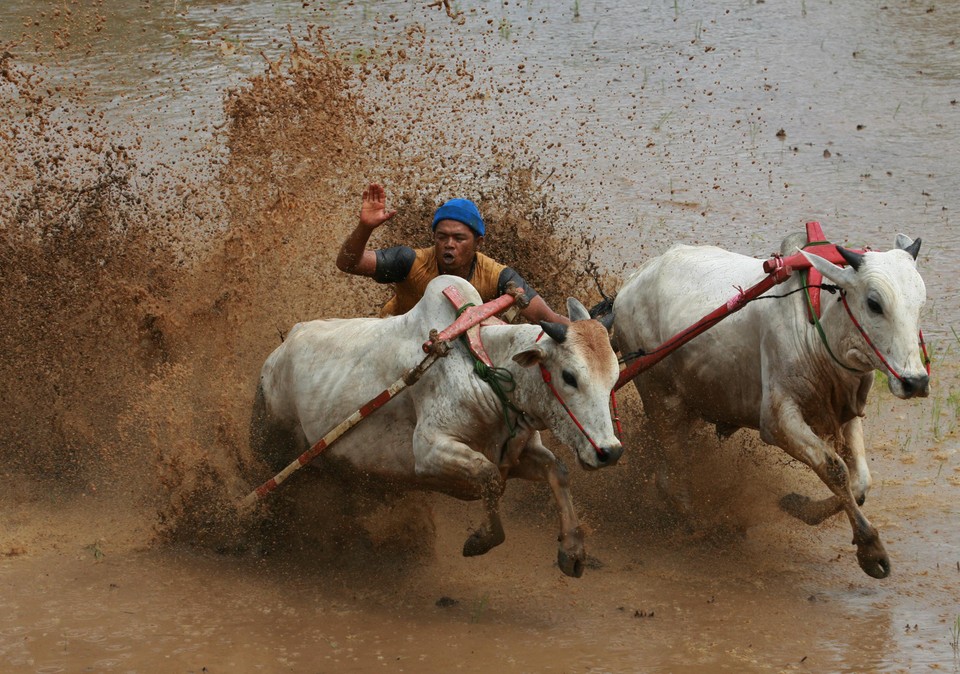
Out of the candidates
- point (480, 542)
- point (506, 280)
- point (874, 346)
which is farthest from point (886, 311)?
point (480, 542)

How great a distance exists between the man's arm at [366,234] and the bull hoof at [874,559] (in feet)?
8.00

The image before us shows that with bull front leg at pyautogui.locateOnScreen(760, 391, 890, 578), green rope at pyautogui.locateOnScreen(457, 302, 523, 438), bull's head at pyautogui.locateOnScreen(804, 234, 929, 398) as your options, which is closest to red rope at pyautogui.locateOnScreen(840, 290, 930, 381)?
bull's head at pyautogui.locateOnScreen(804, 234, 929, 398)

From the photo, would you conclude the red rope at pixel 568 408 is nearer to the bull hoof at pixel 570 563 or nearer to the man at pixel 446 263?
the bull hoof at pixel 570 563

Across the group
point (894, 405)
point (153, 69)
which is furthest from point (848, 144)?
point (153, 69)

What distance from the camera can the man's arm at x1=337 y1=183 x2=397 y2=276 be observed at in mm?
5805

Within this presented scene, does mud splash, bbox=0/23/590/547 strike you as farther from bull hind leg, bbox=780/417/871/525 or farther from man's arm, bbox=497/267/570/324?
bull hind leg, bbox=780/417/871/525

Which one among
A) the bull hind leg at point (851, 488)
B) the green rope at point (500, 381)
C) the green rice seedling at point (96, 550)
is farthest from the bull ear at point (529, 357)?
the green rice seedling at point (96, 550)

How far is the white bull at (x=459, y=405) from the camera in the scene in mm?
5062

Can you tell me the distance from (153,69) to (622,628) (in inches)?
327

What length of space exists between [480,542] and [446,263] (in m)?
1.37

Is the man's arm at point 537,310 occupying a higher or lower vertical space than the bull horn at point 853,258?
lower

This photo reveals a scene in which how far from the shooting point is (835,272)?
5488mm

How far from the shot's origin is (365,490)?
5.99m

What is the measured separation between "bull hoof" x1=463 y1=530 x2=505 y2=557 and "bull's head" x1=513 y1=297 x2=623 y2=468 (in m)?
0.55
